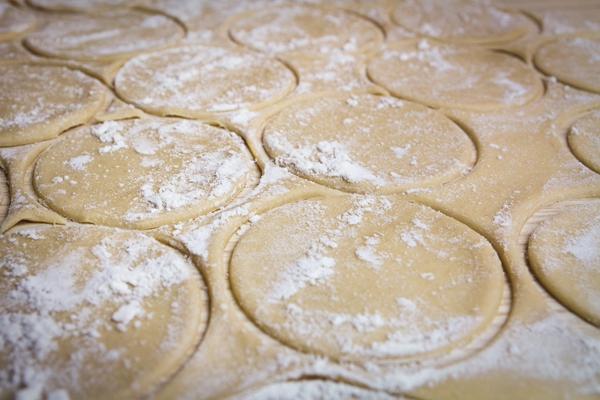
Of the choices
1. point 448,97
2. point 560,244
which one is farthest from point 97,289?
point 448,97

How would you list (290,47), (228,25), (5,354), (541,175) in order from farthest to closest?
(228,25)
(290,47)
(541,175)
(5,354)

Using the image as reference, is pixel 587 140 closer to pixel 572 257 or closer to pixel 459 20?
pixel 572 257

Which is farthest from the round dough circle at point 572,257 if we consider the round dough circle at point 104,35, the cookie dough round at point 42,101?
the round dough circle at point 104,35

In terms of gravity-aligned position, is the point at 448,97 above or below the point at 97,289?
above

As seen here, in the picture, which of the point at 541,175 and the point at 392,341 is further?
the point at 541,175

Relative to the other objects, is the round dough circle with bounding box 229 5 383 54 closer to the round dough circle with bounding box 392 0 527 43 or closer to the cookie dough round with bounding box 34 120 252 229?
the round dough circle with bounding box 392 0 527 43

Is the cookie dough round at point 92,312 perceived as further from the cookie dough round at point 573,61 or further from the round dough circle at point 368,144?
the cookie dough round at point 573,61

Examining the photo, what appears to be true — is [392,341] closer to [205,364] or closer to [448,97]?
[205,364]
